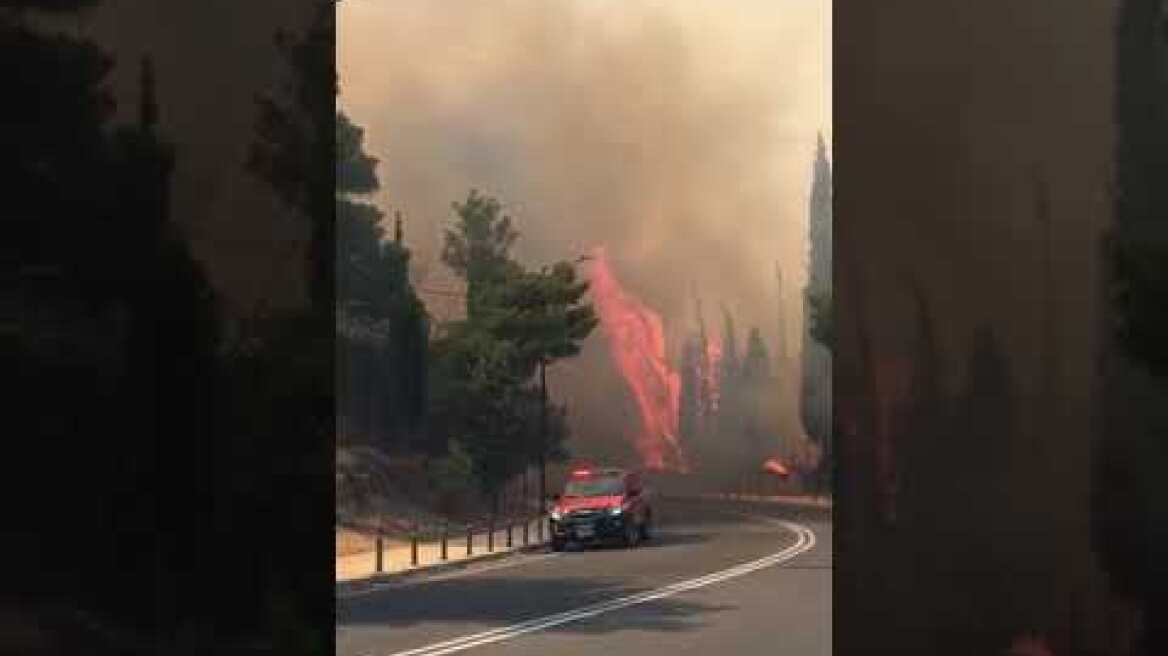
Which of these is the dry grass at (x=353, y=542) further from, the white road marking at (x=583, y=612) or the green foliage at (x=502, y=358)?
the white road marking at (x=583, y=612)

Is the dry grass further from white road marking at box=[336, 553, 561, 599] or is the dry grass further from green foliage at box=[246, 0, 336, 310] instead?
green foliage at box=[246, 0, 336, 310]

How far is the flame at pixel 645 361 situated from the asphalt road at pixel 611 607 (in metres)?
62.5

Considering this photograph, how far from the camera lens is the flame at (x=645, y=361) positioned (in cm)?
9669

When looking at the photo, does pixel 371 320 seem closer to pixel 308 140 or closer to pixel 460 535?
pixel 460 535

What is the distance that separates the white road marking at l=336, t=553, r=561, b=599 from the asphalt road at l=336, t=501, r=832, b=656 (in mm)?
42

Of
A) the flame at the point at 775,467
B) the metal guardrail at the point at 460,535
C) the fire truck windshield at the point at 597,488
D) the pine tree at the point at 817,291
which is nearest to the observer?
the metal guardrail at the point at 460,535

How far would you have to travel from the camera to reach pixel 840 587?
3854 millimetres

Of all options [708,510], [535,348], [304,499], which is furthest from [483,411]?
[304,499]

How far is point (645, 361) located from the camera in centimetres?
9781

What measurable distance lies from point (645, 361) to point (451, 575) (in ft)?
233

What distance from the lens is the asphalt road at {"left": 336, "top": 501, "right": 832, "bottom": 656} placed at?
15.2m

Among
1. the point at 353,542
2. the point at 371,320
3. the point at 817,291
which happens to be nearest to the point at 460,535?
the point at 353,542

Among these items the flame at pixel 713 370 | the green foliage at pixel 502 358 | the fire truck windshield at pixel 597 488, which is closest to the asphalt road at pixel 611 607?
the fire truck windshield at pixel 597 488

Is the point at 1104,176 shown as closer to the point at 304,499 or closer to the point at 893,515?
the point at 893,515
